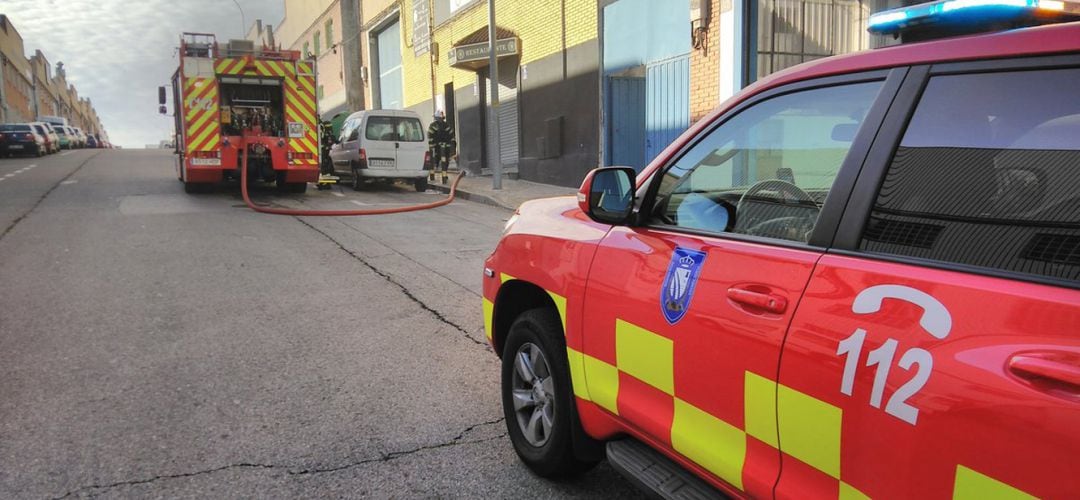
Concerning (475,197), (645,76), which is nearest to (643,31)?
(645,76)

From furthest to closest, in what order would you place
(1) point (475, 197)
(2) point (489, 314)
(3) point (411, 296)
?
(1) point (475, 197) < (3) point (411, 296) < (2) point (489, 314)

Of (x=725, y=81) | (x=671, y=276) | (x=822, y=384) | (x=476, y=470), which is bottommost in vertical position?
(x=476, y=470)

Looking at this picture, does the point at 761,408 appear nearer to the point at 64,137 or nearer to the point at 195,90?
the point at 195,90

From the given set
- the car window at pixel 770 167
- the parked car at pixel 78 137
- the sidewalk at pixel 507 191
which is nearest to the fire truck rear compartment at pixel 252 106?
the sidewalk at pixel 507 191

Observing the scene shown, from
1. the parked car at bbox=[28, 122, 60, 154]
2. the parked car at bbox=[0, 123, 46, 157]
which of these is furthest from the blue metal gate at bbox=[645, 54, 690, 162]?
the parked car at bbox=[28, 122, 60, 154]

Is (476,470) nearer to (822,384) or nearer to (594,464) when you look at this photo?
(594,464)

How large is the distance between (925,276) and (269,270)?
6927 millimetres

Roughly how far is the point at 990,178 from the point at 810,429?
71 centimetres

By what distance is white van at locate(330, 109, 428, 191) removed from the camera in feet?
53.8

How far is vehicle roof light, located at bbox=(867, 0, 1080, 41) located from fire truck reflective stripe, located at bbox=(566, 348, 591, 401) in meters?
1.58

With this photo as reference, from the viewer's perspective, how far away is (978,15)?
175cm

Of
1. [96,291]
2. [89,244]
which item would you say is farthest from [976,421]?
[89,244]

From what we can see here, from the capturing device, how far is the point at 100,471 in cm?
316

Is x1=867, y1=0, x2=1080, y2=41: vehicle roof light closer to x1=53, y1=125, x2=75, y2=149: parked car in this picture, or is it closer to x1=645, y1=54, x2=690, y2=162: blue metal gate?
x1=645, y1=54, x2=690, y2=162: blue metal gate
